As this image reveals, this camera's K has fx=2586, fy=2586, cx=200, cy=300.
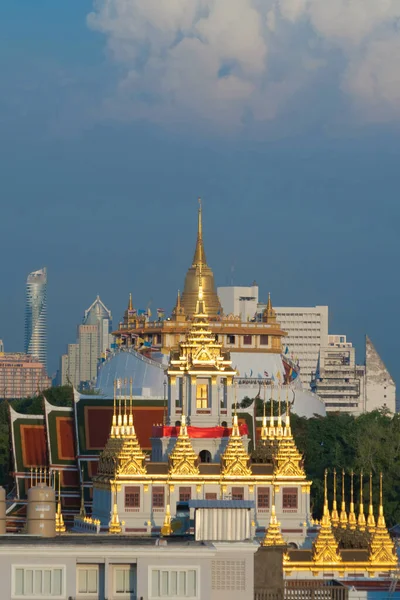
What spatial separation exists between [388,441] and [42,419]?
23759 millimetres

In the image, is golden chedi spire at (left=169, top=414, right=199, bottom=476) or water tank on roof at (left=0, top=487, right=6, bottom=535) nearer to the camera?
water tank on roof at (left=0, top=487, right=6, bottom=535)

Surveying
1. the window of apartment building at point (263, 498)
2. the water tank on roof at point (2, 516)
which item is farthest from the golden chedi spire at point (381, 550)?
the water tank on roof at point (2, 516)

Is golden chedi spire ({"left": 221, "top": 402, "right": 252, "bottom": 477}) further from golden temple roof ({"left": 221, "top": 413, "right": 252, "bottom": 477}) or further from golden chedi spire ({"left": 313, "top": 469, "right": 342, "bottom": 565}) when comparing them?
golden chedi spire ({"left": 313, "top": 469, "right": 342, "bottom": 565})

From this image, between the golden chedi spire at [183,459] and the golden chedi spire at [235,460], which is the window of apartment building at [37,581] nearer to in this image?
the golden chedi spire at [183,459]

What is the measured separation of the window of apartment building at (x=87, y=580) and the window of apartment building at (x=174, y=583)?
1312 millimetres

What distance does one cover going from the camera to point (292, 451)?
10756 cm

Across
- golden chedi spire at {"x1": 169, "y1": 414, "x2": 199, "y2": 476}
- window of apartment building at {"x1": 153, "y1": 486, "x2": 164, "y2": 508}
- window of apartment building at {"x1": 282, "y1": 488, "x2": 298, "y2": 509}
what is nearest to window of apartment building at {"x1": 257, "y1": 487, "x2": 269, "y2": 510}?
window of apartment building at {"x1": 282, "y1": 488, "x2": 298, "y2": 509}

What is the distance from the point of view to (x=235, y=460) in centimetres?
10544

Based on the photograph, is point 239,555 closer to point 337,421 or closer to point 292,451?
point 292,451

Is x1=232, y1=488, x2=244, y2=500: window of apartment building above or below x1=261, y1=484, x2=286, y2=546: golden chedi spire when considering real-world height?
above

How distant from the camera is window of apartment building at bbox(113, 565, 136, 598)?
2351 inches

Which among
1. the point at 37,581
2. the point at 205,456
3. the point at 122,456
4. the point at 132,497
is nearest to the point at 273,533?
the point at 132,497

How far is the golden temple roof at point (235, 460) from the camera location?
105m

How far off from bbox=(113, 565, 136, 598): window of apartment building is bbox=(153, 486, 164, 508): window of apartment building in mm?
44857
